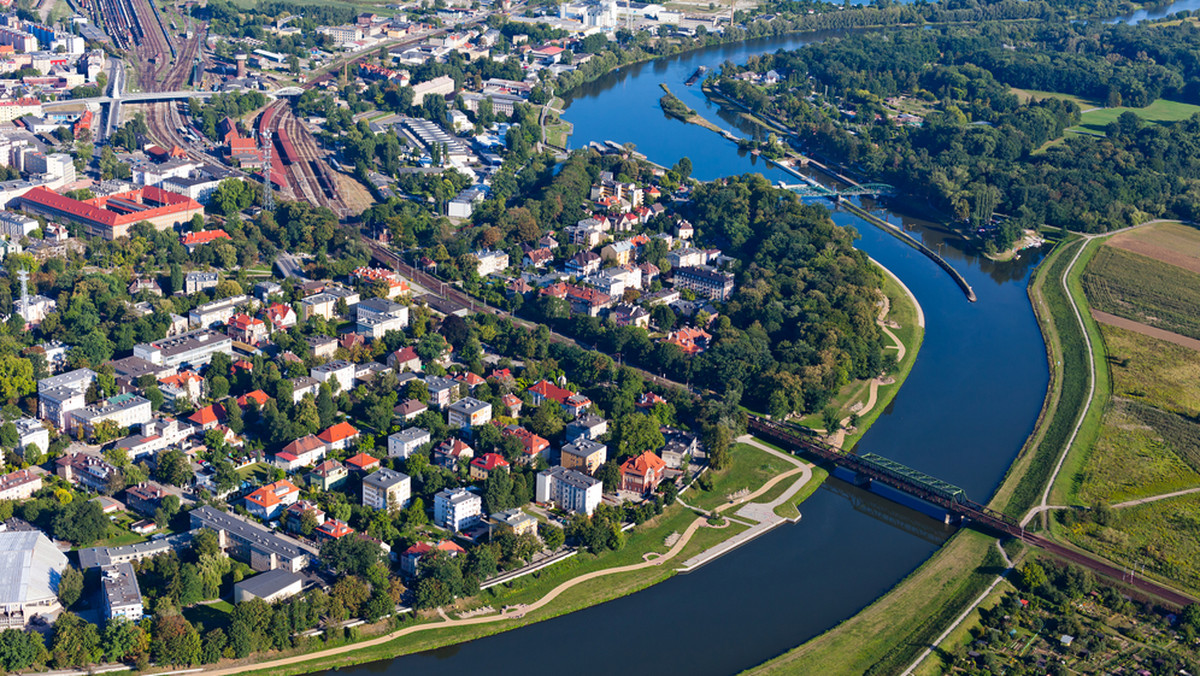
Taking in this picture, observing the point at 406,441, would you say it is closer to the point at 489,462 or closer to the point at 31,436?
the point at 489,462

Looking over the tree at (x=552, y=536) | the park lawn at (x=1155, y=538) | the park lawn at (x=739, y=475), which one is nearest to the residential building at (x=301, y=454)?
the tree at (x=552, y=536)

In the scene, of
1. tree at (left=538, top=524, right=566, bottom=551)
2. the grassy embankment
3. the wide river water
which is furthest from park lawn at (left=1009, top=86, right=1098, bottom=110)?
tree at (left=538, top=524, right=566, bottom=551)

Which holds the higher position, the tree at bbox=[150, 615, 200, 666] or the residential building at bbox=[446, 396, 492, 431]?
the residential building at bbox=[446, 396, 492, 431]

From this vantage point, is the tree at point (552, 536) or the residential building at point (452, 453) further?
the residential building at point (452, 453)

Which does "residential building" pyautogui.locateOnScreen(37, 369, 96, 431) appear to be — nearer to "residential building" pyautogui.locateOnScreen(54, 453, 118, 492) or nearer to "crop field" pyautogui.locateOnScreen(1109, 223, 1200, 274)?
"residential building" pyautogui.locateOnScreen(54, 453, 118, 492)

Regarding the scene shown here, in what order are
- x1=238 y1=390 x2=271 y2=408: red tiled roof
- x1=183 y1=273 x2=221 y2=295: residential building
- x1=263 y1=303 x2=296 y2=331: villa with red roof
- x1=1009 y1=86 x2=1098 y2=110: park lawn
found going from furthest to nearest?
1. x1=1009 y1=86 x2=1098 y2=110: park lawn
2. x1=183 y1=273 x2=221 y2=295: residential building
3. x1=263 y1=303 x2=296 y2=331: villa with red roof
4. x1=238 y1=390 x2=271 y2=408: red tiled roof

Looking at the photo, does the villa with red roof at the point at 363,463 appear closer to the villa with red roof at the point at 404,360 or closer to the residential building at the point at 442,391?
the residential building at the point at 442,391

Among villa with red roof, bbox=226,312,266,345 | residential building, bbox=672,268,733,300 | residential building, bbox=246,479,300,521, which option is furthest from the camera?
residential building, bbox=672,268,733,300
